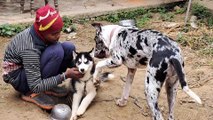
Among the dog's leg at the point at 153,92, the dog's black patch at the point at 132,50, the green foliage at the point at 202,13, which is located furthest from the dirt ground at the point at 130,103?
the green foliage at the point at 202,13

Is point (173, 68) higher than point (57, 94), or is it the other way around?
point (173, 68)

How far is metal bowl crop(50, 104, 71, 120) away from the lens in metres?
4.40

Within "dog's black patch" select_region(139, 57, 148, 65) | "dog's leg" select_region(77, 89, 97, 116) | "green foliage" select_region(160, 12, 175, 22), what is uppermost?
"dog's black patch" select_region(139, 57, 148, 65)

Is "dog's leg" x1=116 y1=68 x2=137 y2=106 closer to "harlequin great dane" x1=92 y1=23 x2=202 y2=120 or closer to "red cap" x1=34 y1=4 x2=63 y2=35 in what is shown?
A: "harlequin great dane" x1=92 y1=23 x2=202 y2=120

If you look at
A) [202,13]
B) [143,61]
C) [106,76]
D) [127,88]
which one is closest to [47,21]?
[143,61]

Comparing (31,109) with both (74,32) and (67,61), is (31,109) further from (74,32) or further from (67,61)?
(74,32)

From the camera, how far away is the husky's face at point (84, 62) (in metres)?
4.34

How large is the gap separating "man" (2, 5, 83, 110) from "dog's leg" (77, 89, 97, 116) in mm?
317

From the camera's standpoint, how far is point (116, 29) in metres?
4.57

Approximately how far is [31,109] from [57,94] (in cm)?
36

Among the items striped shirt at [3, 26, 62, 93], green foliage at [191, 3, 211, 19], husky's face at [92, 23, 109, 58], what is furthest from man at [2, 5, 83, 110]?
green foliage at [191, 3, 211, 19]

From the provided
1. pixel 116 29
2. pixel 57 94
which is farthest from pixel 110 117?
pixel 116 29

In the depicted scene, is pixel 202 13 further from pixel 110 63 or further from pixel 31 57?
pixel 31 57

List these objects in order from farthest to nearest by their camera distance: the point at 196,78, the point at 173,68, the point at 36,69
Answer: the point at 196,78 → the point at 36,69 → the point at 173,68
